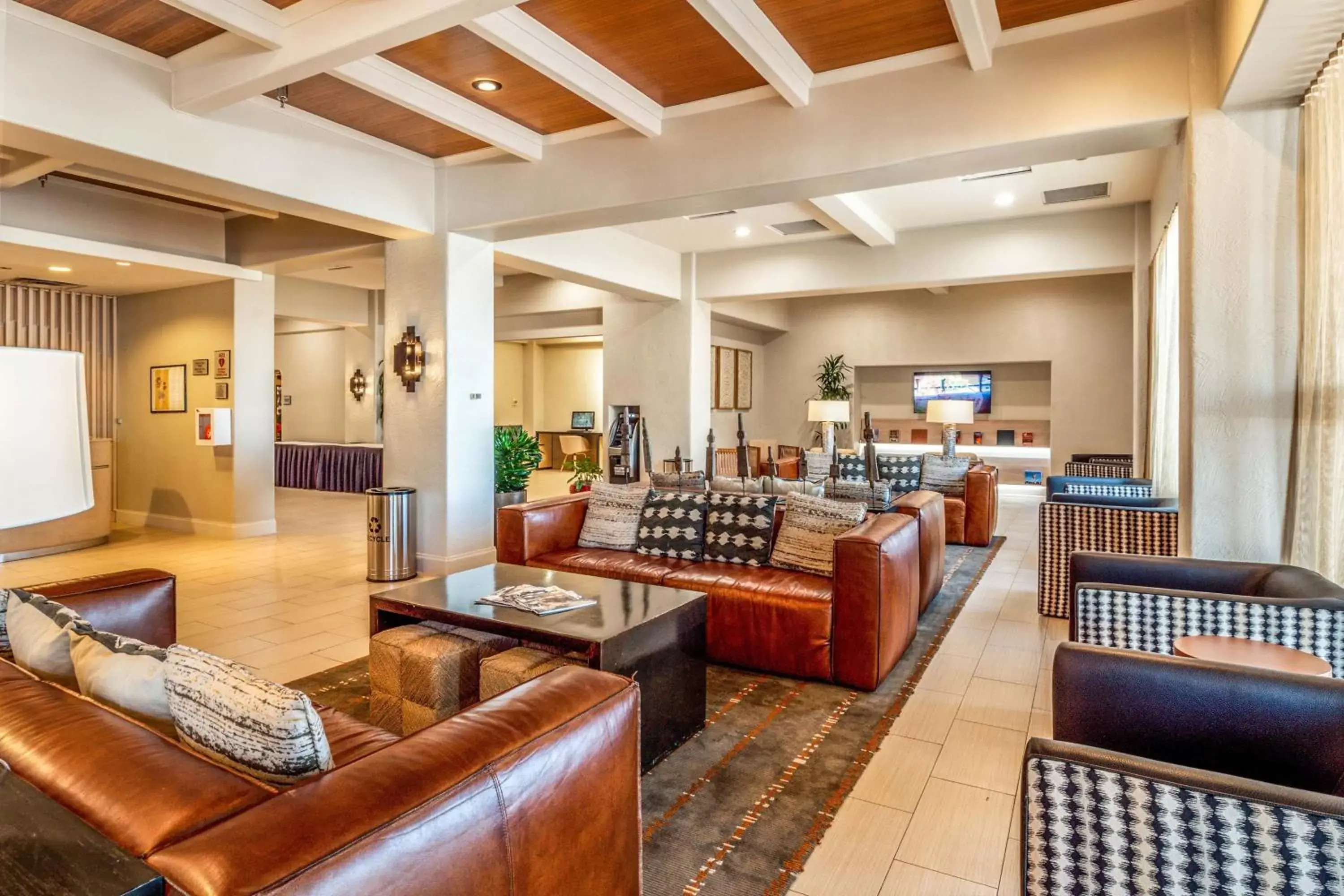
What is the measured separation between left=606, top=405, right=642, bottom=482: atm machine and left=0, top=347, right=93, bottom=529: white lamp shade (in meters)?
Answer: 7.70

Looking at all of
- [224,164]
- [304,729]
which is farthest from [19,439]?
[224,164]

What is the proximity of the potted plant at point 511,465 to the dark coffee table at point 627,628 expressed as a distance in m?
3.20

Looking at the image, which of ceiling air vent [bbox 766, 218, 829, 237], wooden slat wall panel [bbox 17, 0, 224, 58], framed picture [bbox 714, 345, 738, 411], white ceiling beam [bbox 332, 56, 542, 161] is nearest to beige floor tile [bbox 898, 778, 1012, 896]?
white ceiling beam [bbox 332, 56, 542, 161]

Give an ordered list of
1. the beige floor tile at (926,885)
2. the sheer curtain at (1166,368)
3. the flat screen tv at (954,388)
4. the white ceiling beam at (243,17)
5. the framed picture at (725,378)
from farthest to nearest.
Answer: the flat screen tv at (954,388) → the framed picture at (725,378) → the sheer curtain at (1166,368) → the white ceiling beam at (243,17) → the beige floor tile at (926,885)

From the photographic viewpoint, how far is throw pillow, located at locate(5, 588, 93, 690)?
5.37 feet

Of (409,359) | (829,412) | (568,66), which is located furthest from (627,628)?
(829,412)

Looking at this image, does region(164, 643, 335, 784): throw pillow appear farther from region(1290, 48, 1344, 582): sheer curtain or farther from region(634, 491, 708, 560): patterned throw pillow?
region(1290, 48, 1344, 582): sheer curtain

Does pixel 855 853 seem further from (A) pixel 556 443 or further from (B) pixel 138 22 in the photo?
(A) pixel 556 443

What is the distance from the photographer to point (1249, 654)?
2141mm

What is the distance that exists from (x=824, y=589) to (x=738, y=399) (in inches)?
341

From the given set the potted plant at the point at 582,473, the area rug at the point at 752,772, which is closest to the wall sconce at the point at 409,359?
the potted plant at the point at 582,473

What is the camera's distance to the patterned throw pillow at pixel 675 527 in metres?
4.09

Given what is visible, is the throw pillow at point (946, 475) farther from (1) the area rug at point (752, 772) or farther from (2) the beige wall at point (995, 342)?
(2) the beige wall at point (995, 342)

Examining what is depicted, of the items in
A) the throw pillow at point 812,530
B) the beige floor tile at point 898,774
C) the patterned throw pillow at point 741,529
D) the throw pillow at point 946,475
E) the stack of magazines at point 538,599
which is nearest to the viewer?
the beige floor tile at point 898,774
